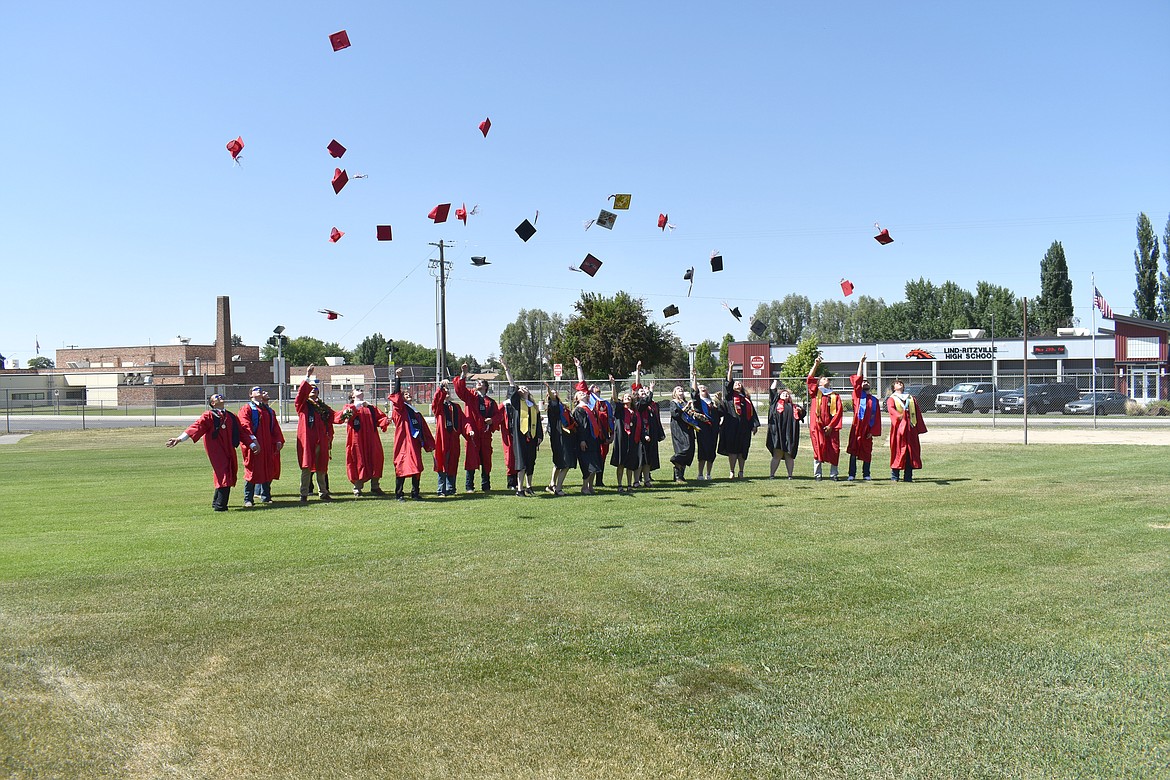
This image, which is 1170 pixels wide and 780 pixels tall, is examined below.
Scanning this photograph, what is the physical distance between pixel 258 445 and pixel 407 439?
7.51ft

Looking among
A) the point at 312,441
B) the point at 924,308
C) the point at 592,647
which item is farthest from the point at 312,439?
the point at 924,308

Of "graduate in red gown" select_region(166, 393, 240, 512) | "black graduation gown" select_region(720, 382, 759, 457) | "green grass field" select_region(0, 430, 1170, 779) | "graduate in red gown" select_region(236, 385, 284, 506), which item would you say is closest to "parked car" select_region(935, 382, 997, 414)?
"black graduation gown" select_region(720, 382, 759, 457)

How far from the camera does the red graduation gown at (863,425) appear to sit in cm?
1595

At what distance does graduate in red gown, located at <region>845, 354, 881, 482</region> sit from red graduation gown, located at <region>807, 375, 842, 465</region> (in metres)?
0.31

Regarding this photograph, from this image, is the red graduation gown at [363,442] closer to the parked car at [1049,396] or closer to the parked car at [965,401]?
the parked car at [1049,396]

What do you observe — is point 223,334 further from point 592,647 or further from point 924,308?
point 592,647

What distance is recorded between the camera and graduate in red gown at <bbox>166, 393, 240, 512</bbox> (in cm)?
1284

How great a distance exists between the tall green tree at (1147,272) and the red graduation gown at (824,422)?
69572mm

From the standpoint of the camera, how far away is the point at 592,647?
19.7ft

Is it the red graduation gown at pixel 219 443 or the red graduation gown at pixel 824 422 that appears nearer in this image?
the red graduation gown at pixel 219 443

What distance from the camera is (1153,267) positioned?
232 feet

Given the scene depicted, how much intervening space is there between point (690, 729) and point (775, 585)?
3036mm

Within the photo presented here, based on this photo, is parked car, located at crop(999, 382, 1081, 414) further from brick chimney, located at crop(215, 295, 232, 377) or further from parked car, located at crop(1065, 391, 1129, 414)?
brick chimney, located at crop(215, 295, 232, 377)

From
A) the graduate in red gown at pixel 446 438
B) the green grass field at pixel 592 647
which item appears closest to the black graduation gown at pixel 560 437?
the graduate in red gown at pixel 446 438
